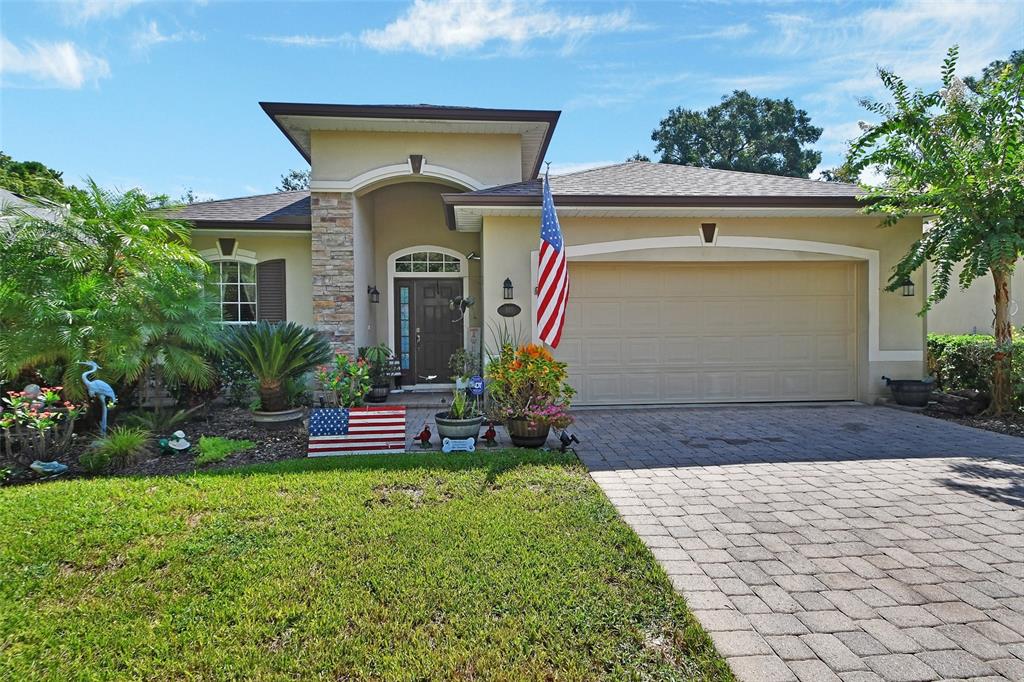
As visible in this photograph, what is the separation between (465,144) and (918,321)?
859cm

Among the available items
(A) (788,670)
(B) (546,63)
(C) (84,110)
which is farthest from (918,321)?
(C) (84,110)

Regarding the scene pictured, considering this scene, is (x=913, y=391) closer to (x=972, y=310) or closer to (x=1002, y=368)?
(x=1002, y=368)

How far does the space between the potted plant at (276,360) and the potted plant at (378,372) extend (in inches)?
100

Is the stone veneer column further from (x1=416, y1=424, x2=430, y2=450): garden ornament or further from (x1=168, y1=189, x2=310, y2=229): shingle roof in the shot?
(x1=416, y1=424, x2=430, y2=450): garden ornament

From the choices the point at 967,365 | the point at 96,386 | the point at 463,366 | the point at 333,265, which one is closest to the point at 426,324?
the point at 333,265

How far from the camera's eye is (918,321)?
9.15 m

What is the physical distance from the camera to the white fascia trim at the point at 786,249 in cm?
862

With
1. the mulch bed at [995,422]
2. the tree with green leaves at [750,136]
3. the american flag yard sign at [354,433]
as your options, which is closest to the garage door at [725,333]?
the mulch bed at [995,422]

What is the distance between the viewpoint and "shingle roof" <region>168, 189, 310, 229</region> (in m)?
9.93

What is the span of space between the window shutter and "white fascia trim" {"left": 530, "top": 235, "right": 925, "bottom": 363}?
17.4 ft

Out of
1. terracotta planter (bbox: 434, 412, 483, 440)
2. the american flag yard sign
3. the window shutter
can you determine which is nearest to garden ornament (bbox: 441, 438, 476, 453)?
terracotta planter (bbox: 434, 412, 483, 440)

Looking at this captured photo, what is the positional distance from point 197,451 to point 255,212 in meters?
6.18

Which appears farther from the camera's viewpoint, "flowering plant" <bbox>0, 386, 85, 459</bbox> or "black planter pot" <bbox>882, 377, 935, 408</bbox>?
"black planter pot" <bbox>882, 377, 935, 408</bbox>

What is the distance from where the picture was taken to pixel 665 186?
895 centimetres
